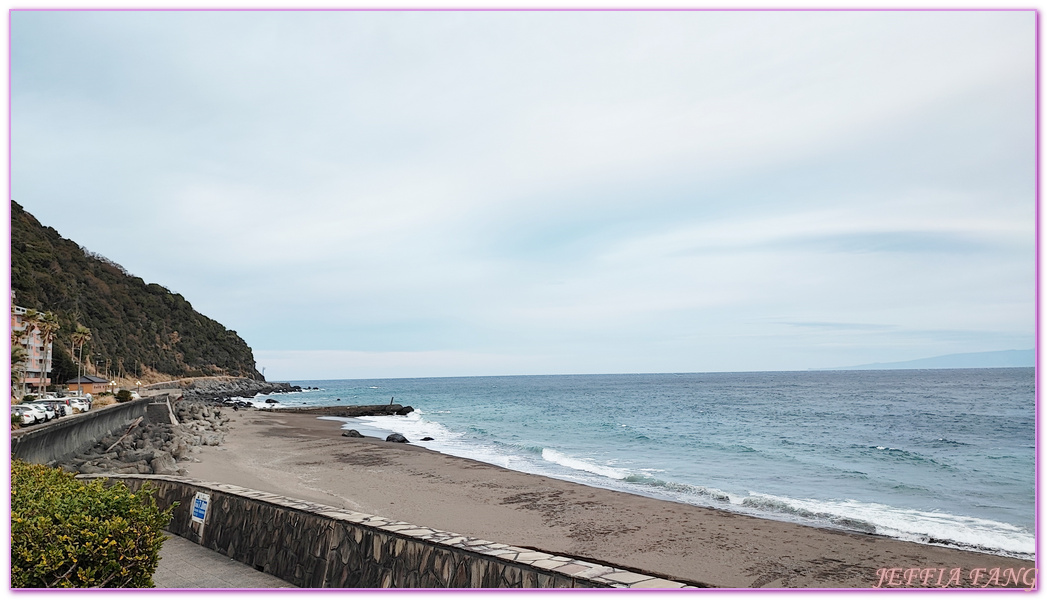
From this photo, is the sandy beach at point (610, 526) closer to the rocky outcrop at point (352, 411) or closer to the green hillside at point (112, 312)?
the rocky outcrop at point (352, 411)

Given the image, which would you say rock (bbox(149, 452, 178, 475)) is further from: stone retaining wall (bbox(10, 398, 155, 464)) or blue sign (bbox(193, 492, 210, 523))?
blue sign (bbox(193, 492, 210, 523))

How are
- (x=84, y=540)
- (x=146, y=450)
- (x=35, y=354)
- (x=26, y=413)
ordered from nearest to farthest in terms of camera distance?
(x=84, y=540)
(x=146, y=450)
(x=26, y=413)
(x=35, y=354)

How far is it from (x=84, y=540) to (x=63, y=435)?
60.0 ft

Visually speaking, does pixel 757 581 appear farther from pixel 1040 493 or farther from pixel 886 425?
pixel 886 425

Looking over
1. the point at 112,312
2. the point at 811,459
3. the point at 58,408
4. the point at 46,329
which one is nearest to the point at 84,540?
the point at 58,408

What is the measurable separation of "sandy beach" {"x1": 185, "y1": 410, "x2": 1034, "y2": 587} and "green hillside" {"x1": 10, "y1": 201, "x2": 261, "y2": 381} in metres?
51.2

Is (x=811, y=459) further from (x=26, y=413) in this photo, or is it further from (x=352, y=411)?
(x=352, y=411)

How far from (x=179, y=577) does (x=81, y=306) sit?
92574mm

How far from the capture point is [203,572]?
6.96 metres

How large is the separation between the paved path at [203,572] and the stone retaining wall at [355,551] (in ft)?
0.32

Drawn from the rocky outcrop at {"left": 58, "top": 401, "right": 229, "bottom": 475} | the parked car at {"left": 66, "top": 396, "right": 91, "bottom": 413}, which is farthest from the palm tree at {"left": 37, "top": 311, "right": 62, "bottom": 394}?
the rocky outcrop at {"left": 58, "top": 401, "right": 229, "bottom": 475}

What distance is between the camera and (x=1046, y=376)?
4.71 meters

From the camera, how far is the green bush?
4508 millimetres

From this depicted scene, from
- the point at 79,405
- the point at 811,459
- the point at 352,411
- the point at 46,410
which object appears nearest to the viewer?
the point at 46,410
